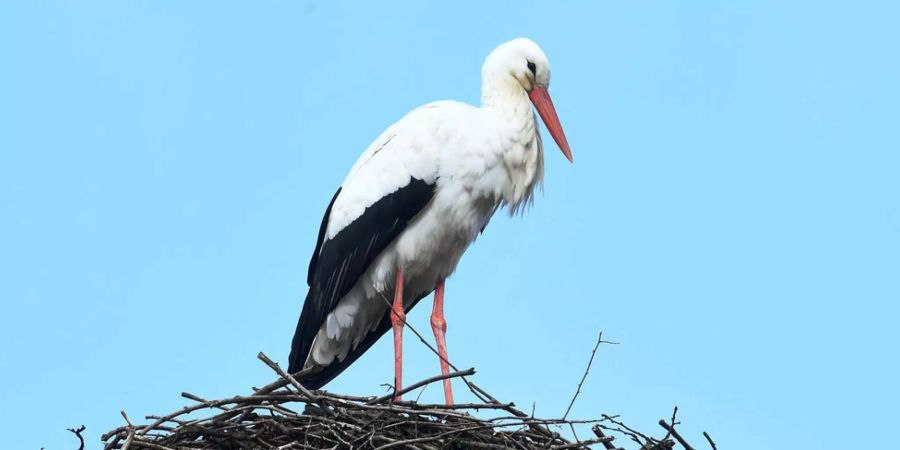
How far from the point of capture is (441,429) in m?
5.80

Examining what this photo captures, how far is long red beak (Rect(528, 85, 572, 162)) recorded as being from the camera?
730 cm

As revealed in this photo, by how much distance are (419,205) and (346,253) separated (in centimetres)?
42

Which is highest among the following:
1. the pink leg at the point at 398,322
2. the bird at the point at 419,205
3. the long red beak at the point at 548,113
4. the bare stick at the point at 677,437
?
the long red beak at the point at 548,113

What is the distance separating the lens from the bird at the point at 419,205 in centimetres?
691

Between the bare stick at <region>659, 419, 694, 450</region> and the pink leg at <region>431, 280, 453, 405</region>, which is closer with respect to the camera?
the bare stick at <region>659, 419, 694, 450</region>

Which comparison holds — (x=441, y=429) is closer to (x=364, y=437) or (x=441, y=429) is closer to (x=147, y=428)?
(x=364, y=437)

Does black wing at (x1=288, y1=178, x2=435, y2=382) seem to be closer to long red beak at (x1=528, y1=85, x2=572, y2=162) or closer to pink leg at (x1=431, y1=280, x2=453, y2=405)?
pink leg at (x1=431, y1=280, x2=453, y2=405)

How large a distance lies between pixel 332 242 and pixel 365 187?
0.31 meters

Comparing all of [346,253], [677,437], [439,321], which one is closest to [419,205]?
[346,253]

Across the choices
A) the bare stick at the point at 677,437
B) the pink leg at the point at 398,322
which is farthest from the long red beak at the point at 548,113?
the bare stick at the point at 677,437

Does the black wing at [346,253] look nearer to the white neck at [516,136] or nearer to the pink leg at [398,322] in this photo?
the pink leg at [398,322]

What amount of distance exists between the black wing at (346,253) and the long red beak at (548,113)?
0.72m

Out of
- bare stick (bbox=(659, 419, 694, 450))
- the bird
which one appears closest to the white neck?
the bird

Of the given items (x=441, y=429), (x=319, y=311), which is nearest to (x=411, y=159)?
(x=319, y=311)
